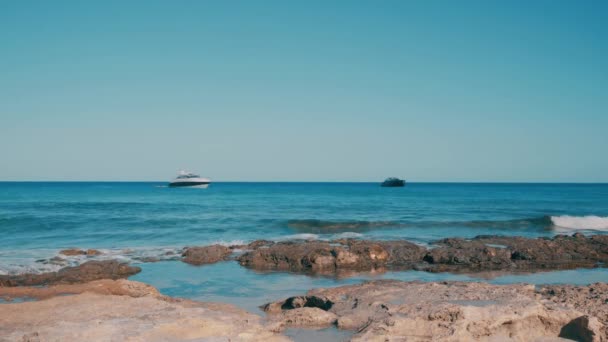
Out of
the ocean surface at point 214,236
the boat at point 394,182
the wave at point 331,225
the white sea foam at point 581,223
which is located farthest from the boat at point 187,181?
the white sea foam at point 581,223

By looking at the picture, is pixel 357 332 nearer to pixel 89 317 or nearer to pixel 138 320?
pixel 138 320

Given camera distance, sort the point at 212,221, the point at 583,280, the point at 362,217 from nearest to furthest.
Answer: the point at 583,280, the point at 212,221, the point at 362,217

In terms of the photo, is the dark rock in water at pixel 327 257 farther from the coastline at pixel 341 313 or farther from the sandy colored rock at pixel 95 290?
the sandy colored rock at pixel 95 290

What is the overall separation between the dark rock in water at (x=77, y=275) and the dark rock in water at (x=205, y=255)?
Answer: 2116 mm

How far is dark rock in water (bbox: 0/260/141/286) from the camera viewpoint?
13.7m

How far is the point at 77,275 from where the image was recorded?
571 inches

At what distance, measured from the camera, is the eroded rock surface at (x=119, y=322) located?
23.7ft

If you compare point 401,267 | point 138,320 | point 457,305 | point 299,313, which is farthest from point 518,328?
point 401,267

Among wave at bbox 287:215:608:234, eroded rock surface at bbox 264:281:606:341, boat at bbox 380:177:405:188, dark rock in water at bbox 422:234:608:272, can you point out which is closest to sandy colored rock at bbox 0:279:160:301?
eroded rock surface at bbox 264:281:606:341

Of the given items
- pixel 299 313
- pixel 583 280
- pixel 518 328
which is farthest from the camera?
pixel 583 280

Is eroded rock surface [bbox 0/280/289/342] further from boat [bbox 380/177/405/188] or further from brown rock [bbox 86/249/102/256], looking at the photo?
boat [bbox 380/177/405/188]

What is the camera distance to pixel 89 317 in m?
8.17

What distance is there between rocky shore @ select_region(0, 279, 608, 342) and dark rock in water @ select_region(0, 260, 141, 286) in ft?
16.3

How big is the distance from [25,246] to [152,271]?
31.8ft
